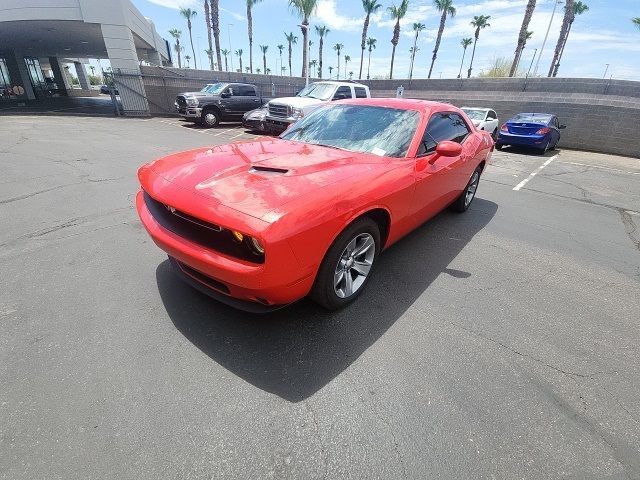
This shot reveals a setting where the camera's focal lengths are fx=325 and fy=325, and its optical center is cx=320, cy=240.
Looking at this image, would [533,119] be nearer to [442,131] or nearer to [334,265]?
[442,131]

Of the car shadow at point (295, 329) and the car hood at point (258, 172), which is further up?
the car hood at point (258, 172)

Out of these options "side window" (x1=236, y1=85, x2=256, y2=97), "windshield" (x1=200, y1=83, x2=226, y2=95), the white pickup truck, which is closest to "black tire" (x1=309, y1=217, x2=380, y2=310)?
the white pickup truck

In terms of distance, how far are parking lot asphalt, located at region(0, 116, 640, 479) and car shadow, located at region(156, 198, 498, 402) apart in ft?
0.04

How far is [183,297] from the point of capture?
8.77 ft

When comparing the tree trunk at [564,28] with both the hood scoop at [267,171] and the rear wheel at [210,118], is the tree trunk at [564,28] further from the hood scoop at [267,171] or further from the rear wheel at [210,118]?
the hood scoop at [267,171]

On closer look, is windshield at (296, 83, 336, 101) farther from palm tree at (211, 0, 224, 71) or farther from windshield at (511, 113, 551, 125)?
palm tree at (211, 0, 224, 71)

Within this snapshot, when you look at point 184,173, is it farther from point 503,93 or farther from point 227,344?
point 503,93

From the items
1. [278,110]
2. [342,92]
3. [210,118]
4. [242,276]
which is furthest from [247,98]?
[242,276]

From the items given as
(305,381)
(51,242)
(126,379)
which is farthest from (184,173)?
(51,242)

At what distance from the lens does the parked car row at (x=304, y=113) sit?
1117 centimetres

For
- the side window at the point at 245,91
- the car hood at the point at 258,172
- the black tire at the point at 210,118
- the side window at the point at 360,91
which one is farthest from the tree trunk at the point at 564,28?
the car hood at the point at 258,172

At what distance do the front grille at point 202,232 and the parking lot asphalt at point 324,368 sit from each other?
0.68 m

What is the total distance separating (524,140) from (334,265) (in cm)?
1193

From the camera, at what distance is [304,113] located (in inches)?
427
